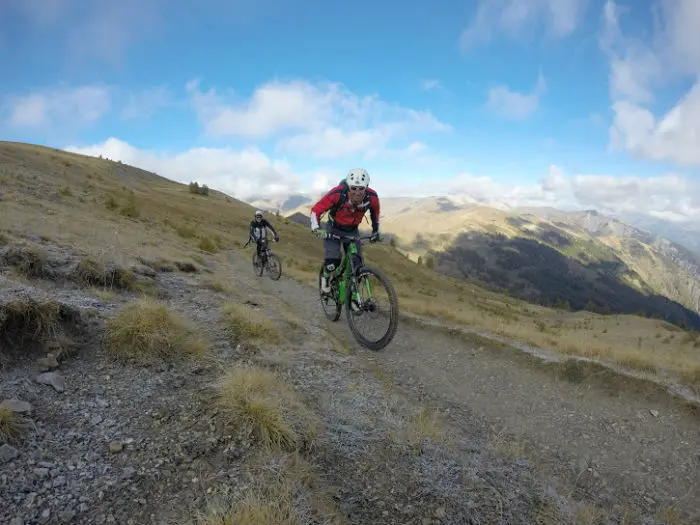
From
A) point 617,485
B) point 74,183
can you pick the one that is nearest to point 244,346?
point 617,485

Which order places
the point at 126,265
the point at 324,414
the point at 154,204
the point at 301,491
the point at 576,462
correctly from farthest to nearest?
1. the point at 154,204
2. the point at 126,265
3. the point at 576,462
4. the point at 324,414
5. the point at 301,491

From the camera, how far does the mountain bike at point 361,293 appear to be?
8477 mm

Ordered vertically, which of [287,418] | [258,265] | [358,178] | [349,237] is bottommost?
[287,418]

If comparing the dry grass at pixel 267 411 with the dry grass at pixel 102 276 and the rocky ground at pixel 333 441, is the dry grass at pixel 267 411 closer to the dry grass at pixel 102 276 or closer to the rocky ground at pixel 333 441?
the rocky ground at pixel 333 441

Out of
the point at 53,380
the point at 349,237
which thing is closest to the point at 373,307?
the point at 349,237

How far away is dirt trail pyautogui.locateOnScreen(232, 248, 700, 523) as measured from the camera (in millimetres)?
6762

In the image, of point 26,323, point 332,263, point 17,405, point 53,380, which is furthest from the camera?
point 332,263

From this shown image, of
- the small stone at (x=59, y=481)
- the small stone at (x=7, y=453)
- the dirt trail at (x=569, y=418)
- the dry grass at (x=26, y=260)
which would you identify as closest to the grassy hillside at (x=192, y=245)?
the dry grass at (x=26, y=260)

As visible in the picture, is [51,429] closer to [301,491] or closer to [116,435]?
[116,435]

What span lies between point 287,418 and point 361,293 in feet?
14.7

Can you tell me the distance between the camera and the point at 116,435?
4402 millimetres

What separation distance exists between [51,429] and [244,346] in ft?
11.3

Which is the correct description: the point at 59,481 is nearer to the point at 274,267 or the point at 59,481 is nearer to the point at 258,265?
the point at 274,267

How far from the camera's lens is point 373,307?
8.87 m
